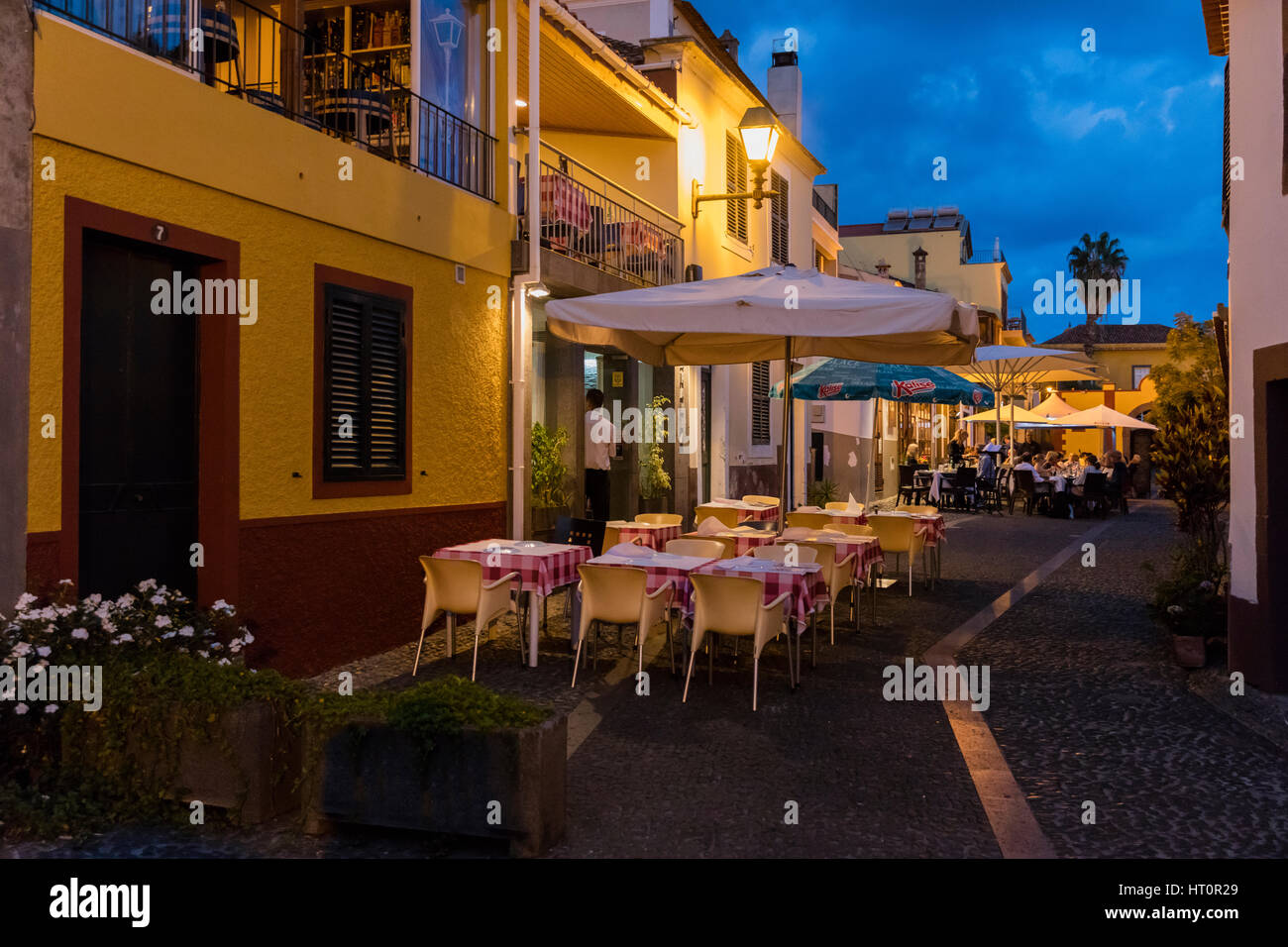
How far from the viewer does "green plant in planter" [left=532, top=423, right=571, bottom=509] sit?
12.0 metres

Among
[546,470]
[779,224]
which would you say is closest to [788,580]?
[546,470]

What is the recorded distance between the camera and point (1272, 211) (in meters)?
6.70

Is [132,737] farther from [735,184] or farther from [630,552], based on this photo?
[735,184]

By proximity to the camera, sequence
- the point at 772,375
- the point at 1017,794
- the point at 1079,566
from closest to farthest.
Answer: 1. the point at 1017,794
2. the point at 1079,566
3. the point at 772,375

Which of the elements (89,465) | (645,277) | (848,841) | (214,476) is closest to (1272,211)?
(848,841)

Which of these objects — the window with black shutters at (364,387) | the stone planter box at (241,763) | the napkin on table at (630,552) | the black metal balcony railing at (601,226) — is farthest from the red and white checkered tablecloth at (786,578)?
the black metal balcony railing at (601,226)

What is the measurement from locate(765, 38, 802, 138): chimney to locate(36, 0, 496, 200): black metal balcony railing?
1435cm

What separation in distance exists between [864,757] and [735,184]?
14138mm

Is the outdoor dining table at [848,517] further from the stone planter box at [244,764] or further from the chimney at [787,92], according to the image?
the chimney at [787,92]

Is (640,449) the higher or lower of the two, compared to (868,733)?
higher

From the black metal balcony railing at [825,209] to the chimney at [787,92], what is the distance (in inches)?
93.2
